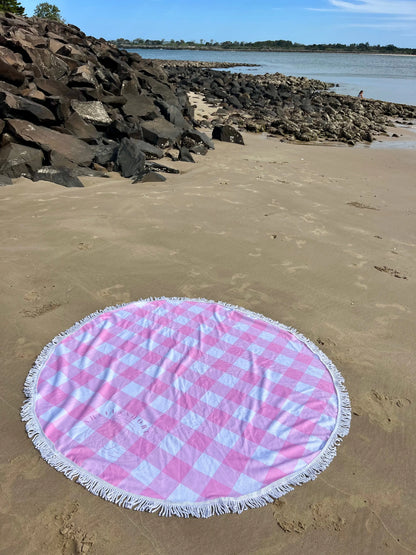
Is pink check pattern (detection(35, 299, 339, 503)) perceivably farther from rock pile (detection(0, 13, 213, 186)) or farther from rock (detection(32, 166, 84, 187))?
rock pile (detection(0, 13, 213, 186))

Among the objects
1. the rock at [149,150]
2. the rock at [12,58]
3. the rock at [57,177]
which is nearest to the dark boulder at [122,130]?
the rock at [149,150]

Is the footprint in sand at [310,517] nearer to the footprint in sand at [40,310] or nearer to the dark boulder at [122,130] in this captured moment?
the footprint in sand at [40,310]

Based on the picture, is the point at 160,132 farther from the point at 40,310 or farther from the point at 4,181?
the point at 40,310

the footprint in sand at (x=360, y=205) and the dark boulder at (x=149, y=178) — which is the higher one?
the dark boulder at (x=149, y=178)

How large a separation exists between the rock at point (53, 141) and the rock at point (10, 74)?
174 centimetres

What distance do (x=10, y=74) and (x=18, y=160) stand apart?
279cm

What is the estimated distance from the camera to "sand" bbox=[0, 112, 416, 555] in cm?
179

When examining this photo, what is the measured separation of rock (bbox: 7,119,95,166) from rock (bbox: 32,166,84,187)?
557mm

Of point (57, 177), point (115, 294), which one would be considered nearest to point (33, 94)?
point (57, 177)

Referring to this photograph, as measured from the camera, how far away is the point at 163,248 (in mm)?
4387

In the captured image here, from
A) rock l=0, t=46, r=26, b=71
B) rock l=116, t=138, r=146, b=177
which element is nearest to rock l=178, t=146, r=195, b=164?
rock l=116, t=138, r=146, b=177

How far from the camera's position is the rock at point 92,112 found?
8242 millimetres

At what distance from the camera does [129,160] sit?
7.13 m

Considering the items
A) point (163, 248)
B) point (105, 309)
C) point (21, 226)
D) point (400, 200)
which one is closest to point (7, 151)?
point (21, 226)
